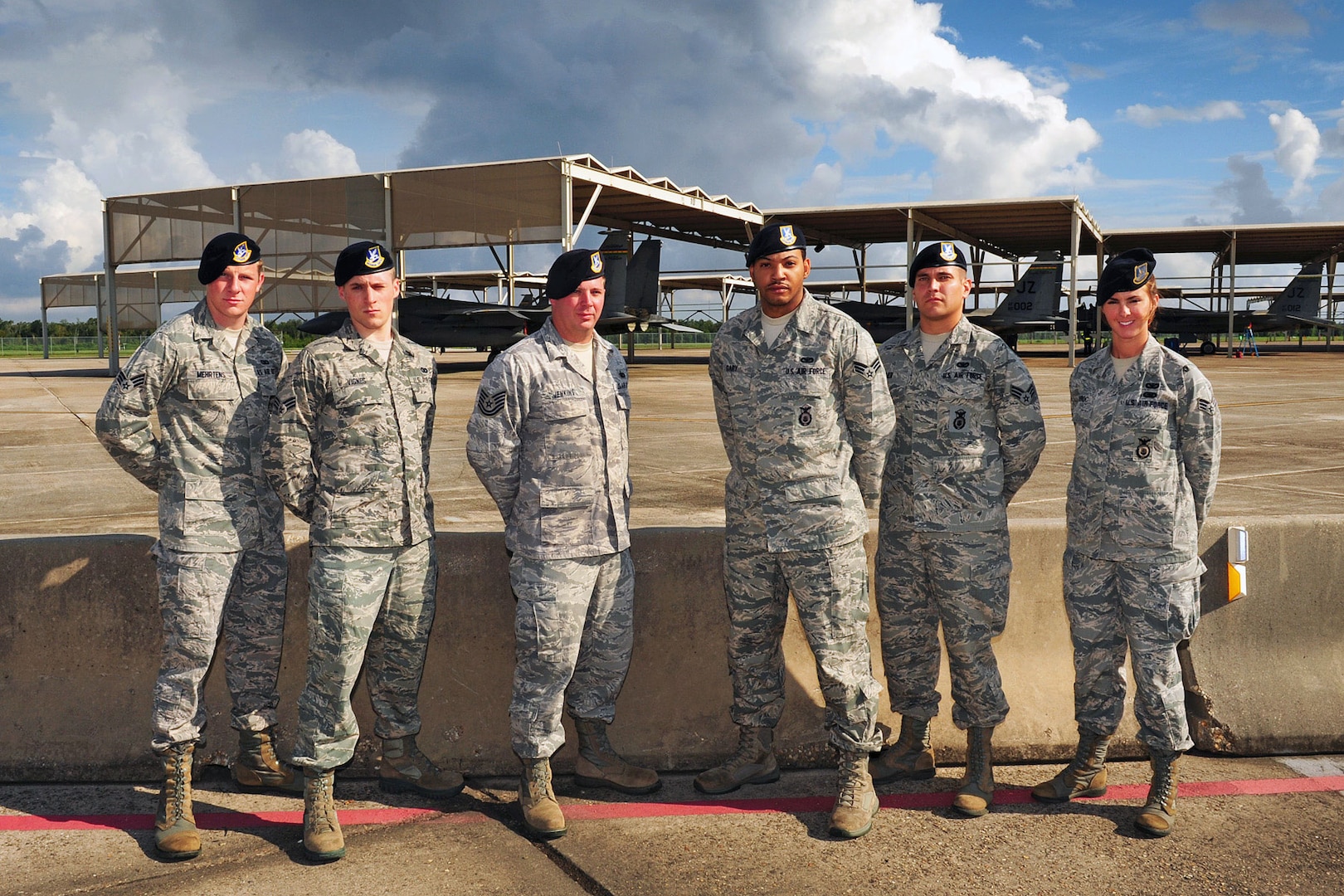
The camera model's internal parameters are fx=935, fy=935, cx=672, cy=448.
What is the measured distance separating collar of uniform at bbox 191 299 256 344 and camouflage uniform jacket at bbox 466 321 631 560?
105 centimetres

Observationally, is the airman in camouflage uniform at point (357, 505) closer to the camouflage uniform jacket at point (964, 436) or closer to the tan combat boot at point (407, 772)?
the tan combat boot at point (407, 772)

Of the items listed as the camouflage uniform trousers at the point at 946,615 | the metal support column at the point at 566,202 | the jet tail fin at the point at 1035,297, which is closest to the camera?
the camouflage uniform trousers at the point at 946,615

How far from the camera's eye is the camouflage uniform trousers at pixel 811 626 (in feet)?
11.2

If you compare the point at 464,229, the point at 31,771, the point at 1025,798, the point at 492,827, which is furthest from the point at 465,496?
the point at 464,229

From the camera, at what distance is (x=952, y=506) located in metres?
3.49

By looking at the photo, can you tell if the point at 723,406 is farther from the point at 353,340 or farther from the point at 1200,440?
the point at 1200,440

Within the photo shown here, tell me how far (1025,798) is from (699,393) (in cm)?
1875

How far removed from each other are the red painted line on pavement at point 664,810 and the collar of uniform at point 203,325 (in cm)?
176

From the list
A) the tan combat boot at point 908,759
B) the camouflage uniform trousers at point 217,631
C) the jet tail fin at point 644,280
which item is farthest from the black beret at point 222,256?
the jet tail fin at point 644,280

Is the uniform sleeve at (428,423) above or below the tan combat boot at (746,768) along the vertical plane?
above

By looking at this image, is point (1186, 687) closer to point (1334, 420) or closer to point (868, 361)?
point (868, 361)

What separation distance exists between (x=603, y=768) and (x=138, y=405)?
217 centimetres

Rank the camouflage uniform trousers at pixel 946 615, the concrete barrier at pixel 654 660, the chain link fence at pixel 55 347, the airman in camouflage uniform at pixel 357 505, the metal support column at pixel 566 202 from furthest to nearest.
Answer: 1. the chain link fence at pixel 55 347
2. the metal support column at pixel 566 202
3. the concrete barrier at pixel 654 660
4. the camouflage uniform trousers at pixel 946 615
5. the airman in camouflage uniform at pixel 357 505

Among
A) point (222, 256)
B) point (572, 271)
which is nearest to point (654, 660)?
point (572, 271)
